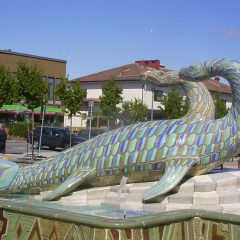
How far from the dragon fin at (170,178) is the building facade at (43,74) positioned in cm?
3913

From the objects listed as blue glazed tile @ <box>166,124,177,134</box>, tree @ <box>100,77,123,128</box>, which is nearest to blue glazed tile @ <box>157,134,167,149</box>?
blue glazed tile @ <box>166,124,177,134</box>

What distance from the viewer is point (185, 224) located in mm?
5879

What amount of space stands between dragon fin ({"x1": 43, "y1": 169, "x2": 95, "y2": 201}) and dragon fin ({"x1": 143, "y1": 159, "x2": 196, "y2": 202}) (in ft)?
4.34

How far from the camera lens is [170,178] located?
28.8 feet

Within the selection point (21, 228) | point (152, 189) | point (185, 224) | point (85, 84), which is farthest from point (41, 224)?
point (85, 84)

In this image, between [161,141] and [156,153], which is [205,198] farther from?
[161,141]

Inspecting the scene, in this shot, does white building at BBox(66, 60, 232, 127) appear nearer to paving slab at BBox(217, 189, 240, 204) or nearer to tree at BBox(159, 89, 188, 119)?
tree at BBox(159, 89, 188, 119)

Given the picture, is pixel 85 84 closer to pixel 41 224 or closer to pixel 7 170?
pixel 7 170

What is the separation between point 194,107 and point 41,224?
494 cm

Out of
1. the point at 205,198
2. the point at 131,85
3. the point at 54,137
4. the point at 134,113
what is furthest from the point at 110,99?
the point at 205,198

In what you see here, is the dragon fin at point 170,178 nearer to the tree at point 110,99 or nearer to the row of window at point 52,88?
the tree at point 110,99

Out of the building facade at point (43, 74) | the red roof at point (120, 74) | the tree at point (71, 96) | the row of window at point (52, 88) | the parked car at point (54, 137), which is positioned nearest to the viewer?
the parked car at point (54, 137)

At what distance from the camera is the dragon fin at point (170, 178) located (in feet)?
28.4

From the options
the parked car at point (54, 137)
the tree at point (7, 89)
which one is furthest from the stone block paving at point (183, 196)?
the parked car at point (54, 137)
